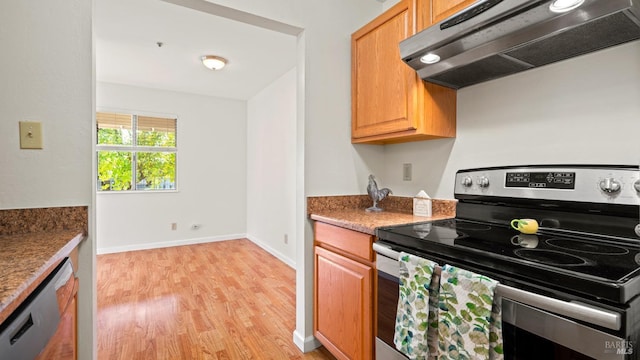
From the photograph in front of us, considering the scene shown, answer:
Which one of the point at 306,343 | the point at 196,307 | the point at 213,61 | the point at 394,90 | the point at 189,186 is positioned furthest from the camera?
the point at 189,186

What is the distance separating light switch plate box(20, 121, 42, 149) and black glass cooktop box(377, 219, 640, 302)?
153 centimetres

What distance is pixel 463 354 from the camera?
0.90 meters

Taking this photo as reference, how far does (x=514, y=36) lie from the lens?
1.15 m

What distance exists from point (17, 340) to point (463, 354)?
1124 mm

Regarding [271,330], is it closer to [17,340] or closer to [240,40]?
[17,340]

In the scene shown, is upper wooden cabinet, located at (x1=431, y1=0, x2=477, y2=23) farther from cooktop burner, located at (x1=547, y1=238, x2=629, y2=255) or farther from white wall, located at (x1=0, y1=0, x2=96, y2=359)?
white wall, located at (x1=0, y1=0, x2=96, y2=359)

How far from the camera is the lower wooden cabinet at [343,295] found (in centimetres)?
144

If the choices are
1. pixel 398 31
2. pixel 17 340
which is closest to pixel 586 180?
pixel 398 31

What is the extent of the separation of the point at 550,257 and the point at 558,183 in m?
0.54

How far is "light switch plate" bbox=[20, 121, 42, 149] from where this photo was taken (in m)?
1.25

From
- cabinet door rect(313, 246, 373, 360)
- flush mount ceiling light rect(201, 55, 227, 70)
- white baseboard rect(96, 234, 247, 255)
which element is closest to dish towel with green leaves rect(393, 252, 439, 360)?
cabinet door rect(313, 246, 373, 360)

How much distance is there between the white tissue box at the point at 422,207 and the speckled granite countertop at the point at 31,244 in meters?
1.65

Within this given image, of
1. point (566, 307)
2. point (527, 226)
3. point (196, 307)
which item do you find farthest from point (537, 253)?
point (196, 307)

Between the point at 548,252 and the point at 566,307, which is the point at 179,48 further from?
the point at 566,307
